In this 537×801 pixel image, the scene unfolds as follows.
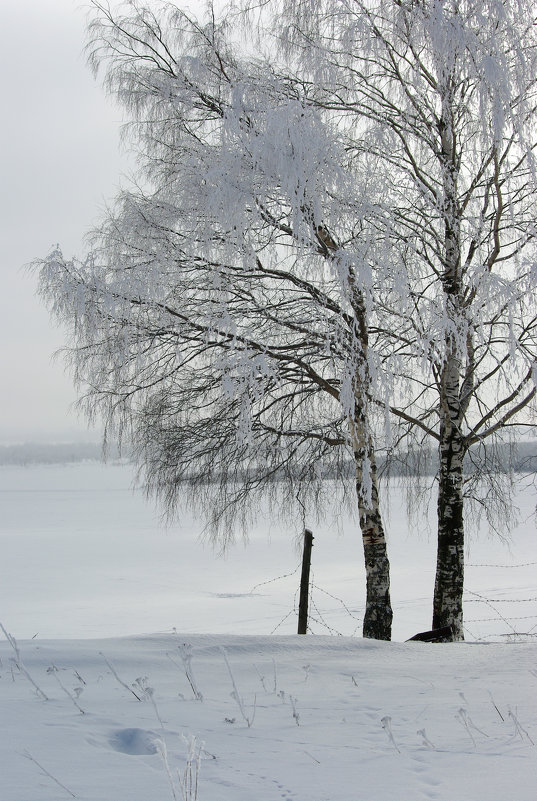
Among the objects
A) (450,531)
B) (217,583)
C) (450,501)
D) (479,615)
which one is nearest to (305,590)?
(450,531)

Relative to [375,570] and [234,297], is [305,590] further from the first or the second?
[234,297]

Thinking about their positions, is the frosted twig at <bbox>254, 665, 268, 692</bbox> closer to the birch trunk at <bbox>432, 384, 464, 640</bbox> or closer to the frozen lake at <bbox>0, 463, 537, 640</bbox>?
the frozen lake at <bbox>0, 463, 537, 640</bbox>

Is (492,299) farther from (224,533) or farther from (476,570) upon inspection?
(476,570)

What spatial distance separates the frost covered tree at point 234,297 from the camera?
586 centimetres

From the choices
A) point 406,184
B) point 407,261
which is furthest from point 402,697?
point 406,184

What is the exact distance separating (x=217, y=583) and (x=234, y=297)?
11989mm

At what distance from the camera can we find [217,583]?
58.2ft

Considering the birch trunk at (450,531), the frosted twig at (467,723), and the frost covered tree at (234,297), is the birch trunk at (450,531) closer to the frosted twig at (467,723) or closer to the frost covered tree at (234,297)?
the frost covered tree at (234,297)

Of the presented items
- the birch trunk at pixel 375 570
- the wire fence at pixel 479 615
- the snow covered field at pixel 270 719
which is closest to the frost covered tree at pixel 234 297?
the birch trunk at pixel 375 570

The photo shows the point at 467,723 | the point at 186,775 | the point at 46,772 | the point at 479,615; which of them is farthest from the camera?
the point at 479,615

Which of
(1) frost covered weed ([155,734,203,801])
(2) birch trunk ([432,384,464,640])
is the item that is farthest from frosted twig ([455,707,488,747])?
(2) birch trunk ([432,384,464,640])

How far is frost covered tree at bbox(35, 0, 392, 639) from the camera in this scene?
586 cm

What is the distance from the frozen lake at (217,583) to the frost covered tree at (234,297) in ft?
5.09

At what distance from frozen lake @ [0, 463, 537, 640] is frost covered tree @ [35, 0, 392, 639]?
1551mm
